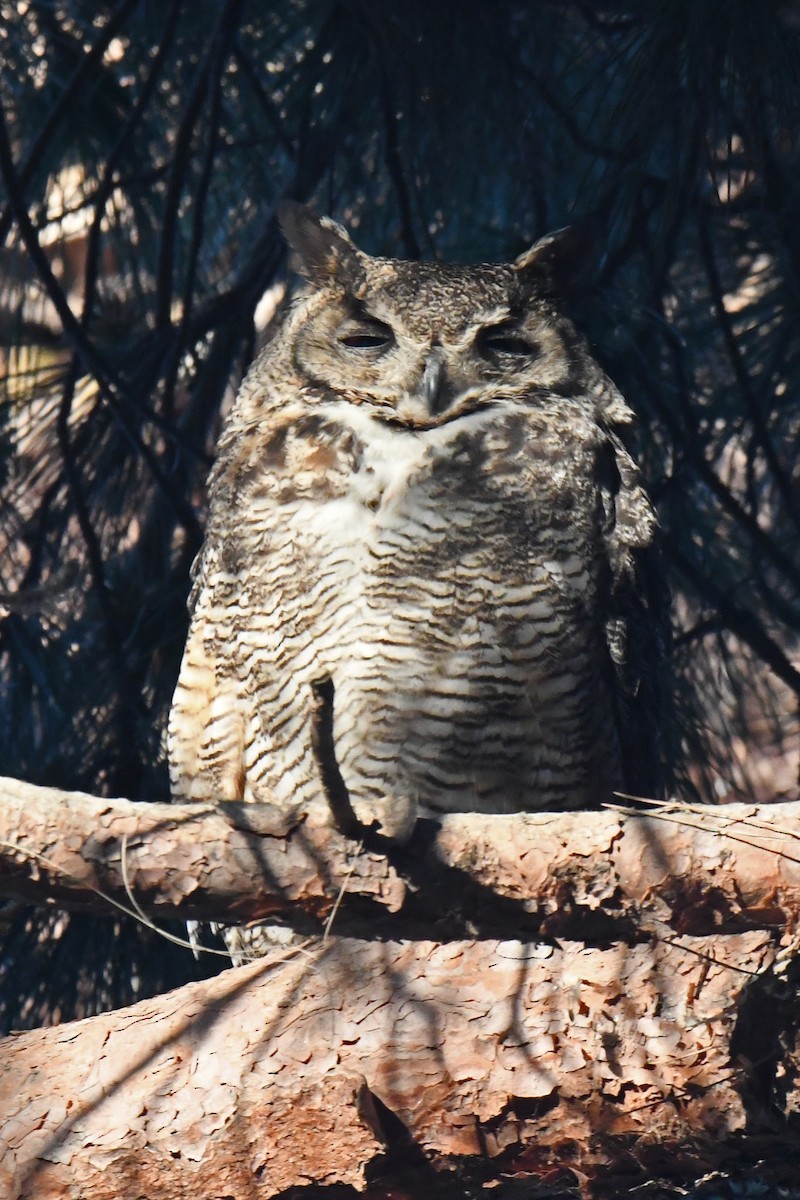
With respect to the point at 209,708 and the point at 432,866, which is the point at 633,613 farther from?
the point at 432,866

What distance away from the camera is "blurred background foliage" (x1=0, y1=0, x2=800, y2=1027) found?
211cm

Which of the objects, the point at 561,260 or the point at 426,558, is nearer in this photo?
the point at 426,558

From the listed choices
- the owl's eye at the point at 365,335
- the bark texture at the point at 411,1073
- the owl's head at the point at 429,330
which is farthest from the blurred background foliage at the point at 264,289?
the bark texture at the point at 411,1073

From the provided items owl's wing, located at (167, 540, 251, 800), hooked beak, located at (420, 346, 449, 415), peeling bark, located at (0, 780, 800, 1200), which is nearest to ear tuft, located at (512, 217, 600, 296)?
hooked beak, located at (420, 346, 449, 415)

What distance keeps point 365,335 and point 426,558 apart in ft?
1.34

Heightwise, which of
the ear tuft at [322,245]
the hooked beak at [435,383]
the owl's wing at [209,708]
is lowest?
the owl's wing at [209,708]

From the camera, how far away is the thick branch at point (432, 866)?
3.92ft

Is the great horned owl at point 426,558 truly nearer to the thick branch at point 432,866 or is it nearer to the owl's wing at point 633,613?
the owl's wing at point 633,613

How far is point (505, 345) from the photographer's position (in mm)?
2090

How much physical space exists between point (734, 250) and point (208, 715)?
3.57ft

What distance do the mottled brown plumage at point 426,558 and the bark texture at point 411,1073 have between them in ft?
1.22

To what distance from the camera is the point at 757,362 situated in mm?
2281

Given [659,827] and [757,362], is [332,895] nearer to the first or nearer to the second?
[659,827]

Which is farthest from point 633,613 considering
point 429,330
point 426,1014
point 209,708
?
point 426,1014
